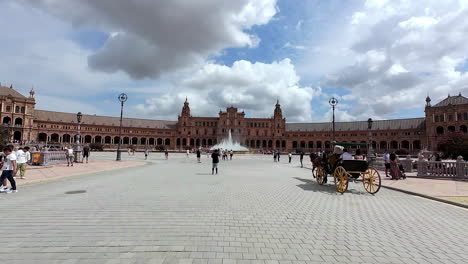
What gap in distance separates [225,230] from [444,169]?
17.4 metres

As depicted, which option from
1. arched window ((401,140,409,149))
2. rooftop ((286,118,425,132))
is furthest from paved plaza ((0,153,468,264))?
rooftop ((286,118,425,132))

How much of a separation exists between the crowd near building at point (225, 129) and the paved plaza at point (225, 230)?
77.9 m

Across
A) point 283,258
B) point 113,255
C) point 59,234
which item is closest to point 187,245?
point 113,255

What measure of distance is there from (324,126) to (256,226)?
10896 cm

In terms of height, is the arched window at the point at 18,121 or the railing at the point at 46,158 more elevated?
the arched window at the point at 18,121

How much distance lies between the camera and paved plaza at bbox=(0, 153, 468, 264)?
12.4ft

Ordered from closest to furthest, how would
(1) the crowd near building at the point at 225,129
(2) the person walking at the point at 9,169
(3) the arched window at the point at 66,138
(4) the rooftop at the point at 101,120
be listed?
(2) the person walking at the point at 9,169 → (1) the crowd near building at the point at 225,129 → (4) the rooftop at the point at 101,120 → (3) the arched window at the point at 66,138

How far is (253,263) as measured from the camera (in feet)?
11.6

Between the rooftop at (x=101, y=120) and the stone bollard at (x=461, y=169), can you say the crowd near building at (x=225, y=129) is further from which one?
the stone bollard at (x=461, y=169)

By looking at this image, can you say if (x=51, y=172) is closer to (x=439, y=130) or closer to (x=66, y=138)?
(x=439, y=130)

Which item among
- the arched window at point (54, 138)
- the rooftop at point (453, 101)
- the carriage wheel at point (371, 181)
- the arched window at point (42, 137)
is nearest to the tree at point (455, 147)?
the carriage wheel at point (371, 181)

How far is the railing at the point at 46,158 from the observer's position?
18.1 metres

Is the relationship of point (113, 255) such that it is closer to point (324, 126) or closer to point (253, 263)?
point (253, 263)

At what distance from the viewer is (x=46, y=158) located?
18719mm
